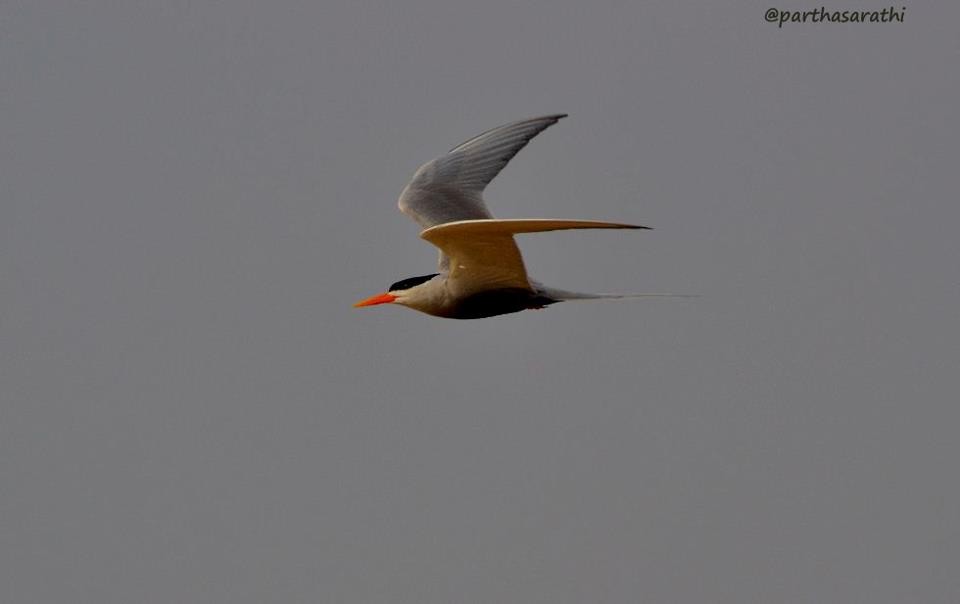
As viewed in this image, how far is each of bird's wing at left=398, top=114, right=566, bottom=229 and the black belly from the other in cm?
201

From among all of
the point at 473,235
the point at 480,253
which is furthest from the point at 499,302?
the point at 473,235

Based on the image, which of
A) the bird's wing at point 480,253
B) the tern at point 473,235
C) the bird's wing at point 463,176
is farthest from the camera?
the bird's wing at point 463,176

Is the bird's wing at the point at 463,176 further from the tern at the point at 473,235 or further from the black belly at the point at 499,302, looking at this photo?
the black belly at the point at 499,302

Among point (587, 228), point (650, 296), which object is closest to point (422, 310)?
point (650, 296)

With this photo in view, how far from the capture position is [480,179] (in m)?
23.0

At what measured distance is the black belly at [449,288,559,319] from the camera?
2056 centimetres

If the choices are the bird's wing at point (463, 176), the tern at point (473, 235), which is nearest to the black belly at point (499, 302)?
the tern at point (473, 235)

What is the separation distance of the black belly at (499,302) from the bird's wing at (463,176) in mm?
2008

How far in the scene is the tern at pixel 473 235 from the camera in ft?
61.6

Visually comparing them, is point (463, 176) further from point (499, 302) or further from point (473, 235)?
point (473, 235)

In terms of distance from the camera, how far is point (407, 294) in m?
21.4

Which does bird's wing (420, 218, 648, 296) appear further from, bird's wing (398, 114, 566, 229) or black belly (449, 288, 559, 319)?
bird's wing (398, 114, 566, 229)

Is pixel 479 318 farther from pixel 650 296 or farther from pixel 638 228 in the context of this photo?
pixel 638 228

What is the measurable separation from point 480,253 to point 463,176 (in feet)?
11.7
